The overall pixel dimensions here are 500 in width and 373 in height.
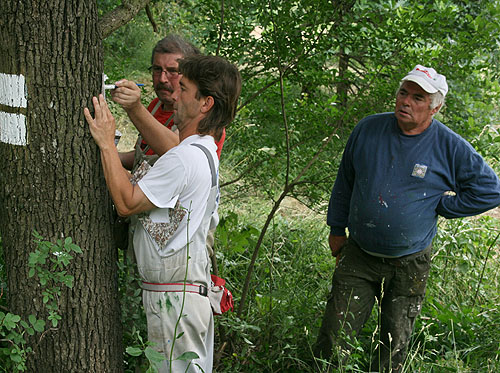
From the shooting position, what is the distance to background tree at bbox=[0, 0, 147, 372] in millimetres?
2188

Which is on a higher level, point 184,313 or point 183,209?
point 183,209

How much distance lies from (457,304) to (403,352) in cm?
127

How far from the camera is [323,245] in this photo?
552 cm

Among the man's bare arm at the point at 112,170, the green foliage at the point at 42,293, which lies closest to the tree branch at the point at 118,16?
the man's bare arm at the point at 112,170

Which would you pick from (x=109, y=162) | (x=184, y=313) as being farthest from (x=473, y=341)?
(x=109, y=162)

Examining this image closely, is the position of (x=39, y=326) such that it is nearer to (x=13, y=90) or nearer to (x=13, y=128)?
(x=13, y=128)

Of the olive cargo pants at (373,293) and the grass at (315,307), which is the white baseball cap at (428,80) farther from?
the grass at (315,307)

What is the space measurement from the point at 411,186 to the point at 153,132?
1.59m

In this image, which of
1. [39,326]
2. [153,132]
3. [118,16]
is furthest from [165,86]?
[39,326]

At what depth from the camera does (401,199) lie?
3.24m

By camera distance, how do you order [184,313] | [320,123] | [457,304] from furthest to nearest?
1. [457,304]
2. [320,123]
3. [184,313]

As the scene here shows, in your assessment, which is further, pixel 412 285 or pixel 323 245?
pixel 323 245

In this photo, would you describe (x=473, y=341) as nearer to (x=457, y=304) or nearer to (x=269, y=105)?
(x=457, y=304)

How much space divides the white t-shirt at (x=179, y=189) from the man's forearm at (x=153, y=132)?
5.4 inches
